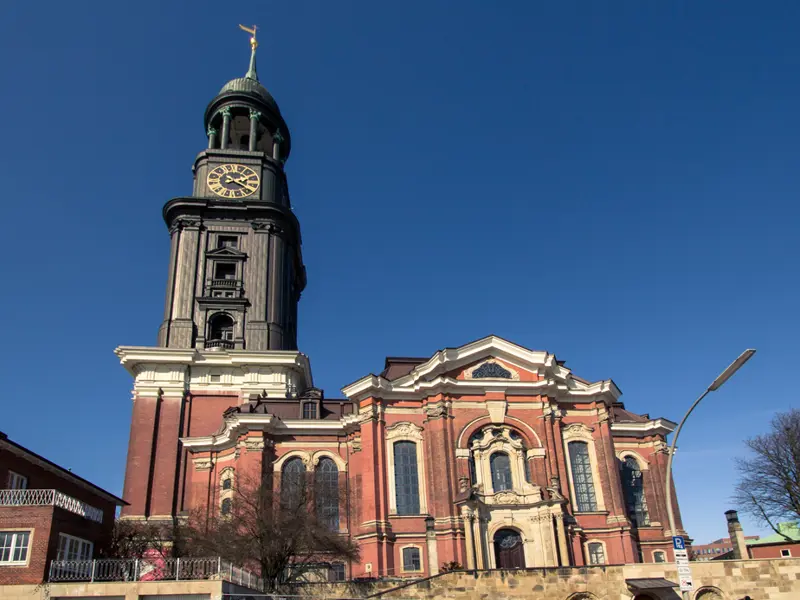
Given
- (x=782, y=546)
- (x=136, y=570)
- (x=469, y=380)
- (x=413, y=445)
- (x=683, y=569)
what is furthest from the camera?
(x=782, y=546)

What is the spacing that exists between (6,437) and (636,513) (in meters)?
35.6

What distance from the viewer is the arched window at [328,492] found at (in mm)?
39062

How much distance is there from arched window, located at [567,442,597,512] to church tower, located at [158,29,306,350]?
921 inches

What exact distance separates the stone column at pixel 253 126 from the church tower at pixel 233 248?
103 mm

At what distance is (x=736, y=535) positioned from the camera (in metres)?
42.3

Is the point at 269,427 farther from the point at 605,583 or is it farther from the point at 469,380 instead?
the point at 605,583

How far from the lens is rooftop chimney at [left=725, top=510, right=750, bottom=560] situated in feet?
132

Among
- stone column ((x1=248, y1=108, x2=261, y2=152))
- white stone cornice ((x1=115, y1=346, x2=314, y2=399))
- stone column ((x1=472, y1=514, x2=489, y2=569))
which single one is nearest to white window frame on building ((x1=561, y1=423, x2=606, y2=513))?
stone column ((x1=472, y1=514, x2=489, y2=569))

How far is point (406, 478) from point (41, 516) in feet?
65.9

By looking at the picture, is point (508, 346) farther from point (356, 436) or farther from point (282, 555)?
point (282, 555)

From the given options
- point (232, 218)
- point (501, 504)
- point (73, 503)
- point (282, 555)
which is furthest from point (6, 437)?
point (232, 218)

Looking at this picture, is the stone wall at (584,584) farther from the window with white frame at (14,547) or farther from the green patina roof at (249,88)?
the green patina roof at (249,88)

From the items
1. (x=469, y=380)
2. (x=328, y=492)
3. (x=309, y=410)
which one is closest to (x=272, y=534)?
(x=328, y=492)

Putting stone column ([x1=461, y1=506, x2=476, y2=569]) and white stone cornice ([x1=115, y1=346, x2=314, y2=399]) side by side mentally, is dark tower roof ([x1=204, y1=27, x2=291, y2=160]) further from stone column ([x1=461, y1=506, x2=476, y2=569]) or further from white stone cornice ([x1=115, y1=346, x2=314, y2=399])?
stone column ([x1=461, y1=506, x2=476, y2=569])
